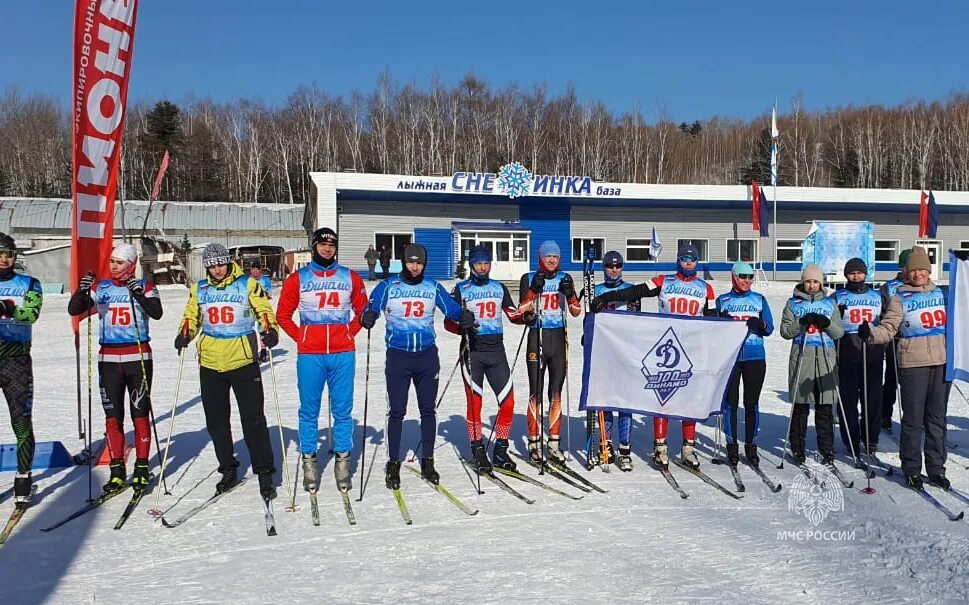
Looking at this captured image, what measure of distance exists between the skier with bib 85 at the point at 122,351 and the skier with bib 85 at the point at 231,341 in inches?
19.2

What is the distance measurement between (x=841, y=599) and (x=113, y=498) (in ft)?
16.6

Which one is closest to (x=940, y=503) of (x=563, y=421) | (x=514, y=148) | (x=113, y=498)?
(x=563, y=421)

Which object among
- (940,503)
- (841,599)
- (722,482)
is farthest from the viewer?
(722,482)

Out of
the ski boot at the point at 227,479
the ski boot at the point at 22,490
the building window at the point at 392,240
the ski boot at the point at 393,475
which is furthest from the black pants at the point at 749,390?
the building window at the point at 392,240

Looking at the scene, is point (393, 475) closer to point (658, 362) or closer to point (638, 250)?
point (658, 362)

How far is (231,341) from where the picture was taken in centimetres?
522

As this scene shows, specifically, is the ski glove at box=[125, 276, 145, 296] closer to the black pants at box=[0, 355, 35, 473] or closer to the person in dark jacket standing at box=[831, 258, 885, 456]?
the black pants at box=[0, 355, 35, 473]

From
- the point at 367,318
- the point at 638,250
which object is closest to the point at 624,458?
the point at 367,318

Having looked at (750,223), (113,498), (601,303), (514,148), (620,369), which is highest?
(514,148)

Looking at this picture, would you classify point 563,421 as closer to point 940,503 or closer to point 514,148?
point 940,503

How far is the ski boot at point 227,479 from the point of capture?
544 centimetres

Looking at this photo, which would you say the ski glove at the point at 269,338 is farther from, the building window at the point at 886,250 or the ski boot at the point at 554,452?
the building window at the point at 886,250

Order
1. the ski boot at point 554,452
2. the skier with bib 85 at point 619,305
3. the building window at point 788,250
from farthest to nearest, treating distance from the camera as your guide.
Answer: the building window at point 788,250, the ski boot at point 554,452, the skier with bib 85 at point 619,305

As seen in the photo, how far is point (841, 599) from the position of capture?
3.51 meters
